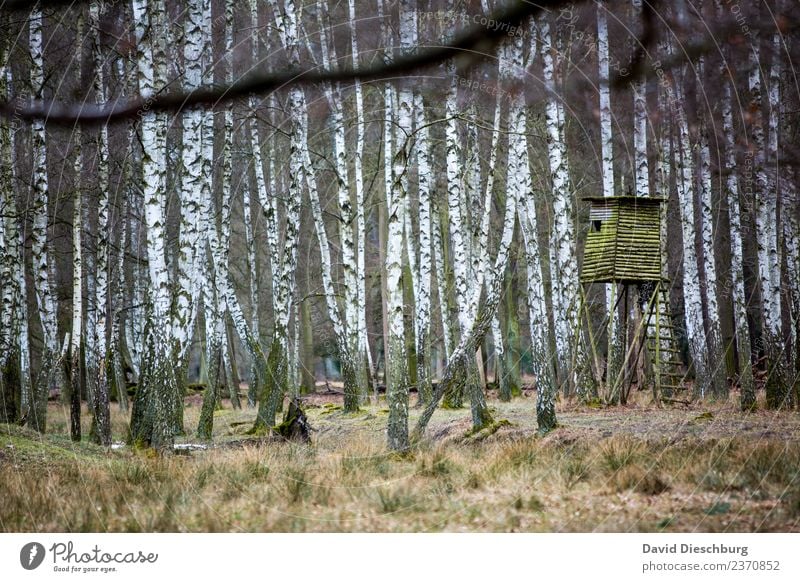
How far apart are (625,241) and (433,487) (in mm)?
9877

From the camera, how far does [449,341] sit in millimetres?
20000

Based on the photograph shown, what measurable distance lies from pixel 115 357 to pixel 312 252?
10.5m

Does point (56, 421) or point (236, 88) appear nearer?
point (236, 88)

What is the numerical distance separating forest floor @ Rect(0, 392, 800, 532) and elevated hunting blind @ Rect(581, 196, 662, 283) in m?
6.38

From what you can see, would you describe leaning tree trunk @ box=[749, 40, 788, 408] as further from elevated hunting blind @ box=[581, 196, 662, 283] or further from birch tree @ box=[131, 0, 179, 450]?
birch tree @ box=[131, 0, 179, 450]

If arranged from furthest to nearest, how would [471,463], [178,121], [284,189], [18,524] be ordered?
[284,189] < [178,121] < [471,463] < [18,524]

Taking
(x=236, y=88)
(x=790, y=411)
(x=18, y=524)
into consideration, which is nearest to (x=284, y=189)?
(x=790, y=411)

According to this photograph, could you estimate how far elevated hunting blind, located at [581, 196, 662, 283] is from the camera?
16.2 m

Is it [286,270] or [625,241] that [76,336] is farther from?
[625,241]

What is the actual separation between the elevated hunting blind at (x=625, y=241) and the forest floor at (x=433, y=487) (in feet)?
20.9

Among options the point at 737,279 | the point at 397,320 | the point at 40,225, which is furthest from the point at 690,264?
the point at 40,225

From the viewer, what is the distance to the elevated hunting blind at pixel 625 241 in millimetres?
16188
